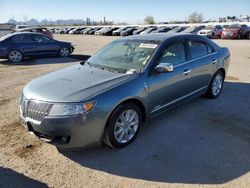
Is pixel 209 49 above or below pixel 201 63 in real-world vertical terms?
above

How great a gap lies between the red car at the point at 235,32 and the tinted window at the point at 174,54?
2423cm

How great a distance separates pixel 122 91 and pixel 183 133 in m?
1.42

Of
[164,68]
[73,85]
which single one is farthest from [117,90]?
[164,68]

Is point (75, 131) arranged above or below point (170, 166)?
above

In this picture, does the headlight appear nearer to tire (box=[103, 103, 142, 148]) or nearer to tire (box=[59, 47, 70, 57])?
tire (box=[103, 103, 142, 148])

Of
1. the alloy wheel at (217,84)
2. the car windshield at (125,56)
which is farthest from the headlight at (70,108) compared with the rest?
the alloy wheel at (217,84)

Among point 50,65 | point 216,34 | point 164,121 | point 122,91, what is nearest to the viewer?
point 122,91

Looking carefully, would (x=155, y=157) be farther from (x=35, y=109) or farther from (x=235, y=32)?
(x=235, y=32)

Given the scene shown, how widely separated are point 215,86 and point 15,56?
1025 cm

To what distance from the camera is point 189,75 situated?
5.23 m

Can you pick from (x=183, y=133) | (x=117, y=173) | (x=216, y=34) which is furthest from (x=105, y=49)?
(x=216, y=34)

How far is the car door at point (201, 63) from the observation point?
213 inches

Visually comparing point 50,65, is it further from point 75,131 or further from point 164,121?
point 75,131

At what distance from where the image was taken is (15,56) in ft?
43.7
